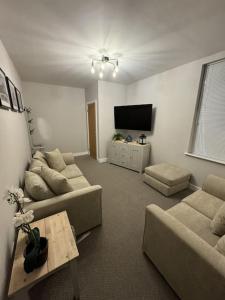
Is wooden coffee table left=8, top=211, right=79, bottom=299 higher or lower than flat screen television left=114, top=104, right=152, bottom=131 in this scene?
lower

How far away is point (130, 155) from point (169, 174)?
1.35 m

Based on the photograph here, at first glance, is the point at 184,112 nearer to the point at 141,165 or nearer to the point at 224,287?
the point at 141,165

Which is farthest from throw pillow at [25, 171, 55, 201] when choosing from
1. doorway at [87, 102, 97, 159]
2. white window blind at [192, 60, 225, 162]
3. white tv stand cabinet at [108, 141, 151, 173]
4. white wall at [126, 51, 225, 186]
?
doorway at [87, 102, 97, 159]

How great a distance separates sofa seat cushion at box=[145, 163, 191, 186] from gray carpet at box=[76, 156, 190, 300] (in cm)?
32

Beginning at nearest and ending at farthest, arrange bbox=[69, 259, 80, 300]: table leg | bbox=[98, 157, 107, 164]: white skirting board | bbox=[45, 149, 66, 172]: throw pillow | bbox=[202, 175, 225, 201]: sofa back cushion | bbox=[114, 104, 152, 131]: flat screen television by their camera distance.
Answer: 1. bbox=[69, 259, 80, 300]: table leg
2. bbox=[202, 175, 225, 201]: sofa back cushion
3. bbox=[45, 149, 66, 172]: throw pillow
4. bbox=[114, 104, 152, 131]: flat screen television
5. bbox=[98, 157, 107, 164]: white skirting board

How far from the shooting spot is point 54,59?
7.88 ft

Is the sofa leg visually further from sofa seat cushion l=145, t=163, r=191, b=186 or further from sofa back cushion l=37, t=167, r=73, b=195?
sofa seat cushion l=145, t=163, r=191, b=186

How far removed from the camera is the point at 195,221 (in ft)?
4.71

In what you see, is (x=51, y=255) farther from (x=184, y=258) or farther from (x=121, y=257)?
(x=184, y=258)

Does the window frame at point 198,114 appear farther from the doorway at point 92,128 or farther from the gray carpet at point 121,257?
the doorway at point 92,128

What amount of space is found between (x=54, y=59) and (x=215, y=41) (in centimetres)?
260

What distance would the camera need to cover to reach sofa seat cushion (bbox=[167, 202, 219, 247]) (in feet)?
4.12

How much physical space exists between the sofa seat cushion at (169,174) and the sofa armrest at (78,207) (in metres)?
1.43

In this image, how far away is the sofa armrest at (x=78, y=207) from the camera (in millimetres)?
1402
